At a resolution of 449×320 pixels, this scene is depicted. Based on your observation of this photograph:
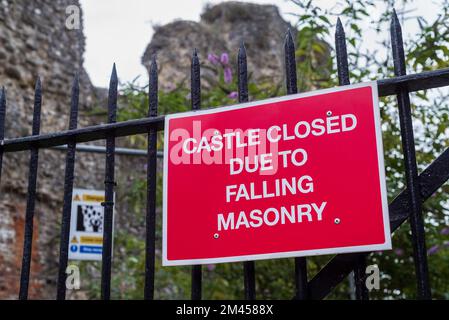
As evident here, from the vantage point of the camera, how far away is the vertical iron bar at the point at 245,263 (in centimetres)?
221

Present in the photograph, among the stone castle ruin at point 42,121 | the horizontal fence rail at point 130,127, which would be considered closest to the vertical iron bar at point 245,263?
the horizontal fence rail at point 130,127

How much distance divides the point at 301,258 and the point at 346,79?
0.61 meters

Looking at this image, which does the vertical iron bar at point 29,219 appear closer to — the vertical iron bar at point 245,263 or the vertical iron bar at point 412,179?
the vertical iron bar at point 245,263

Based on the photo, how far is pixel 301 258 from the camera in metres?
2.15

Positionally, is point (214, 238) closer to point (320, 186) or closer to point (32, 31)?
point (320, 186)

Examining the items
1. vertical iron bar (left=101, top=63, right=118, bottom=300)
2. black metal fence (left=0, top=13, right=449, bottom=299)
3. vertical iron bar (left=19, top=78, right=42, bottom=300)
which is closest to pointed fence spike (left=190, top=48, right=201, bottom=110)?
black metal fence (left=0, top=13, right=449, bottom=299)

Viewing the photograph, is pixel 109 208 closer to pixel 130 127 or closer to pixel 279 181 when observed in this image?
pixel 130 127

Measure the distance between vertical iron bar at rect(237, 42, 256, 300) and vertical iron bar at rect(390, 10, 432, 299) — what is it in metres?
0.52

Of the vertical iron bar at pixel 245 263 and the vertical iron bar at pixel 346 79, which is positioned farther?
the vertical iron bar at pixel 245 263

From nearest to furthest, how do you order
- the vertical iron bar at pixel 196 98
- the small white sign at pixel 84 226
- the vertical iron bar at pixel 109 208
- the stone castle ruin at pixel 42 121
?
the vertical iron bar at pixel 196 98 → the vertical iron bar at pixel 109 208 → the small white sign at pixel 84 226 → the stone castle ruin at pixel 42 121

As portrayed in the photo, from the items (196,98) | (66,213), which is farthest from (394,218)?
(66,213)

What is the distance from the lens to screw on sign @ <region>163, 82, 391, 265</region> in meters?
2.05

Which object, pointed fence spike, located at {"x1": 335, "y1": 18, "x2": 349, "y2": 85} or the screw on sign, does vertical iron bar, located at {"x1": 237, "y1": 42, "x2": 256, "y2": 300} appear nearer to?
the screw on sign

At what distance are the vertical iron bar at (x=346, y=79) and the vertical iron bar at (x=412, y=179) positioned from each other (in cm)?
16
